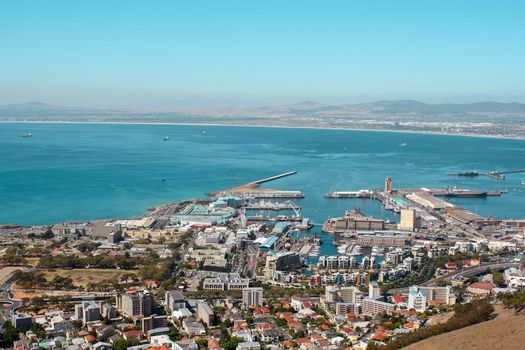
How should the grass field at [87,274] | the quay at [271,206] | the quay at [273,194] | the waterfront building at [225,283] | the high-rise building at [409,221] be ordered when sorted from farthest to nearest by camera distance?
1. the quay at [273,194]
2. the quay at [271,206]
3. the high-rise building at [409,221]
4. the grass field at [87,274]
5. the waterfront building at [225,283]

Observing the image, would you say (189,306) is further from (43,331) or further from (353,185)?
(353,185)

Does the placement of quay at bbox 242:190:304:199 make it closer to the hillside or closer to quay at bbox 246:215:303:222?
quay at bbox 246:215:303:222

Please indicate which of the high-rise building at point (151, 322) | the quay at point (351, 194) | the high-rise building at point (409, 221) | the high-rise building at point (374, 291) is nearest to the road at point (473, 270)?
the high-rise building at point (374, 291)

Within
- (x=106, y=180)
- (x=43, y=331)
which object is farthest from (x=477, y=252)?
(x=106, y=180)

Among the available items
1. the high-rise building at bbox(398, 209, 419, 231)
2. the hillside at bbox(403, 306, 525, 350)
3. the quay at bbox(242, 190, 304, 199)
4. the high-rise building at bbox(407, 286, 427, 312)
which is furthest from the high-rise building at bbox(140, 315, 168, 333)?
the quay at bbox(242, 190, 304, 199)

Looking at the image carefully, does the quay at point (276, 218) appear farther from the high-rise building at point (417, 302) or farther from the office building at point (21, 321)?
the office building at point (21, 321)

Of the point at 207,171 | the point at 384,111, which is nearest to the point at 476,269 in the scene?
the point at 207,171
